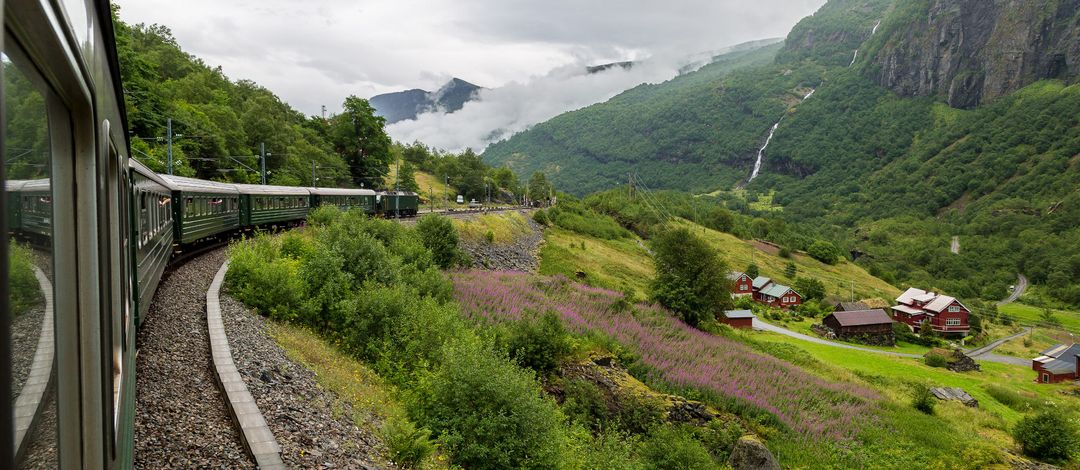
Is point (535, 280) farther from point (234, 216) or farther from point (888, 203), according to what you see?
point (888, 203)

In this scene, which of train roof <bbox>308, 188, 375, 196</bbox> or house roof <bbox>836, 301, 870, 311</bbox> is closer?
train roof <bbox>308, 188, 375, 196</bbox>

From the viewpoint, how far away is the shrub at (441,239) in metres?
27.8

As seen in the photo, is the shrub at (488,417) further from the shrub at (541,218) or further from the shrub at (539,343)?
the shrub at (541,218)

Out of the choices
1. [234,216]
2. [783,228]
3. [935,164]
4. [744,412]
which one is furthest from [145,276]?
[935,164]

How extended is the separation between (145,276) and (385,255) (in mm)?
9245

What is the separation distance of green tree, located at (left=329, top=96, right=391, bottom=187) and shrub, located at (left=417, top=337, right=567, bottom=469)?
60068 mm

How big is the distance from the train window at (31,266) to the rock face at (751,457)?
16.7m

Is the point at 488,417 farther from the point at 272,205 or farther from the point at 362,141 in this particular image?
the point at 362,141

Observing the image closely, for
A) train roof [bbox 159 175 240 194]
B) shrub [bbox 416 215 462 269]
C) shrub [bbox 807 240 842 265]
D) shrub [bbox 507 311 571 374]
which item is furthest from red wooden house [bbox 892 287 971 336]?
train roof [bbox 159 175 240 194]

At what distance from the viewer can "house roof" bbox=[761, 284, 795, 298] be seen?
70062 millimetres

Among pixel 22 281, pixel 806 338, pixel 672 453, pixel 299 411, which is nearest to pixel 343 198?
pixel 672 453

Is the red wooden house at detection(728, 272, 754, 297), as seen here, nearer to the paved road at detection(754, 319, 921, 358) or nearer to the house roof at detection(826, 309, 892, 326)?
the paved road at detection(754, 319, 921, 358)

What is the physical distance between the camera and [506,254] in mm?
37375

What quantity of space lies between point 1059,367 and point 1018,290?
86665mm
